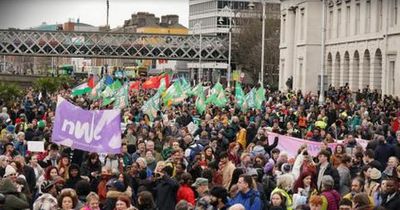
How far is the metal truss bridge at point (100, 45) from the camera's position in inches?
4783

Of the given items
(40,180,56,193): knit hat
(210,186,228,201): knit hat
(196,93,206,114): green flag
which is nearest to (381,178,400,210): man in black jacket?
(210,186,228,201): knit hat

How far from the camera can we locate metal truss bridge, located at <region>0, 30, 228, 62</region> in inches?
4783

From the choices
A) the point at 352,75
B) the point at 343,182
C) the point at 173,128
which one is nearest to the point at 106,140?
the point at 343,182

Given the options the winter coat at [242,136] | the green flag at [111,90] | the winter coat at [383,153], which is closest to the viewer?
the winter coat at [383,153]

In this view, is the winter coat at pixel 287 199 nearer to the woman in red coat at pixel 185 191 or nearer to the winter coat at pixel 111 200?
the woman in red coat at pixel 185 191

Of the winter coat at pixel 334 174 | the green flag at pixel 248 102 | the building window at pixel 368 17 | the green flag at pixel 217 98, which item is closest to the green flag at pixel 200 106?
the green flag at pixel 248 102

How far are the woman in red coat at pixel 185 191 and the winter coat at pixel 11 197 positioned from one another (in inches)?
91.5

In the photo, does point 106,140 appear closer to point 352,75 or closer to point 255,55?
point 352,75

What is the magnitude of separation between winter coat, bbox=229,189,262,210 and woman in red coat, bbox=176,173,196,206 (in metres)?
1.13

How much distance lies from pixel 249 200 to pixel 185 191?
143cm

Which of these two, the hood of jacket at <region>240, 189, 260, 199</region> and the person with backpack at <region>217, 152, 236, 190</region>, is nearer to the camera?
the hood of jacket at <region>240, 189, 260, 199</region>

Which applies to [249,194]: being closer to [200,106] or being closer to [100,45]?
[200,106]

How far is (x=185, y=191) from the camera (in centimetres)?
1523

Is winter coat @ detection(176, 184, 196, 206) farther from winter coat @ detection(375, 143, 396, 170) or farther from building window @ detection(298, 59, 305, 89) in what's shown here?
building window @ detection(298, 59, 305, 89)
